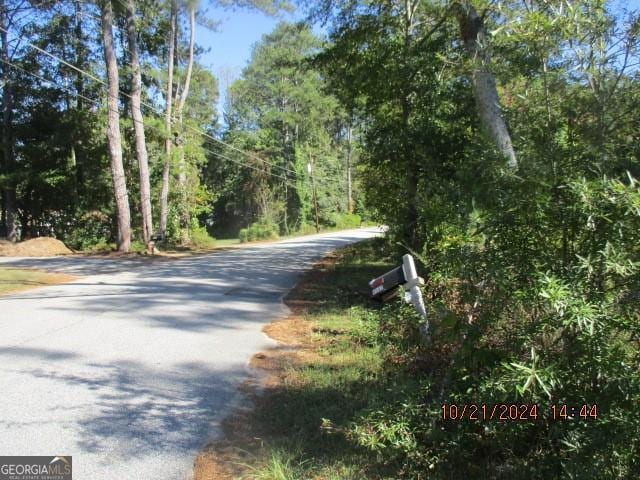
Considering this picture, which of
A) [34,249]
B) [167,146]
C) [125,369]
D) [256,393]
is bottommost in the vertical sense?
[256,393]

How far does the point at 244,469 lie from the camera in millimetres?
3547

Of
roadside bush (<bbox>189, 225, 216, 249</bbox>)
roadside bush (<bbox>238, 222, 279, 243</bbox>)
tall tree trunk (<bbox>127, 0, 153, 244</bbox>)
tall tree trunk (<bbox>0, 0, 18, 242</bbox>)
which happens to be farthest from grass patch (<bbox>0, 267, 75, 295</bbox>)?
roadside bush (<bbox>238, 222, 279, 243</bbox>)

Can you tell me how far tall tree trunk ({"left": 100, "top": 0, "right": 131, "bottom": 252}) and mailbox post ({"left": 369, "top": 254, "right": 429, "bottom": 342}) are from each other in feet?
66.3

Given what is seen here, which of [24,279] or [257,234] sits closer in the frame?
[24,279]

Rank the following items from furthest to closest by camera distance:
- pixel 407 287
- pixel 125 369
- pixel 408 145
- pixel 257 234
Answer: pixel 257 234 < pixel 408 145 < pixel 125 369 < pixel 407 287

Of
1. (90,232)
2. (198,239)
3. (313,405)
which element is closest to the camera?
(313,405)

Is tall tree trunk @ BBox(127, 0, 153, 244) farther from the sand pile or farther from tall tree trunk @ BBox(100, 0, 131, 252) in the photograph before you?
the sand pile

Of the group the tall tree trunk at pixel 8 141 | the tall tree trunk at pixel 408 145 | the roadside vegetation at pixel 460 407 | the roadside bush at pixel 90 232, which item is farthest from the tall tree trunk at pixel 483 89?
the tall tree trunk at pixel 8 141

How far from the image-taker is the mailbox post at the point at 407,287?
12.6 feet

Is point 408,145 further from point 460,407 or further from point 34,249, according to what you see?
point 34,249

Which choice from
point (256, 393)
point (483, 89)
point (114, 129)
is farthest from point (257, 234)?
point (256, 393)

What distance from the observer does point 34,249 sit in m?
22.9

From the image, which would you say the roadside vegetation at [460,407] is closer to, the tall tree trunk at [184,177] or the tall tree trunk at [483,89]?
the tall tree trunk at [483,89]

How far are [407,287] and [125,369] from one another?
132 inches
